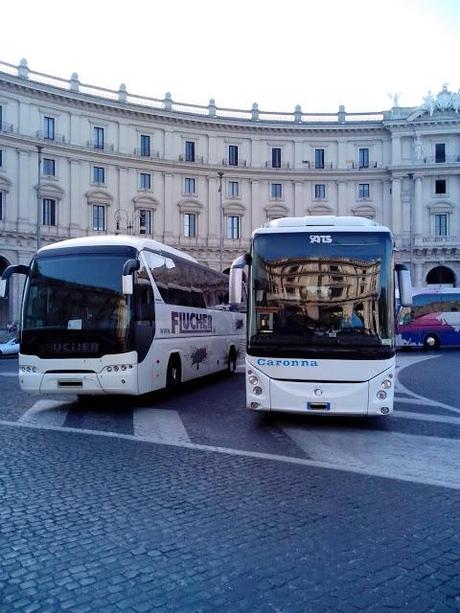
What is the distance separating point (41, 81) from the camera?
5012cm

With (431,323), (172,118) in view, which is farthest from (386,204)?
(431,323)

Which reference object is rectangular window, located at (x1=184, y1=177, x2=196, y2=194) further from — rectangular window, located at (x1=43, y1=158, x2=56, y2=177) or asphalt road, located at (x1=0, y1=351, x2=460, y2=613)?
asphalt road, located at (x1=0, y1=351, x2=460, y2=613)

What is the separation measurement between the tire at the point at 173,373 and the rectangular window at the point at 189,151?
47691 mm

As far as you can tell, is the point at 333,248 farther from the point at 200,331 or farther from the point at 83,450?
the point at 200,331

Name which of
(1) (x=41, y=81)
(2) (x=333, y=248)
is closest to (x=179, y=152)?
(1) (x=41, y=81)

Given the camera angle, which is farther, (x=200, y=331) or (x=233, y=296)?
(x=200, y=331)

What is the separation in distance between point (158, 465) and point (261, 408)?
252cm

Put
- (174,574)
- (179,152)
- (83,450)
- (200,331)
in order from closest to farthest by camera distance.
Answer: (174,574) < (83,450) < (200,331) < (179,152)

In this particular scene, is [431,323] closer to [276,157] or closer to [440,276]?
[440,276]

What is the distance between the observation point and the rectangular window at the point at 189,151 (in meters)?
58.1

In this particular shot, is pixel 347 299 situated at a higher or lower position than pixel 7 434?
higher

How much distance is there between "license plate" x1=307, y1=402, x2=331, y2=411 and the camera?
28.8ft

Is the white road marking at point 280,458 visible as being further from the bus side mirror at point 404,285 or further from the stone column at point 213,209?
the stone column at point 213,209

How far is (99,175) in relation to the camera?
176 ft
